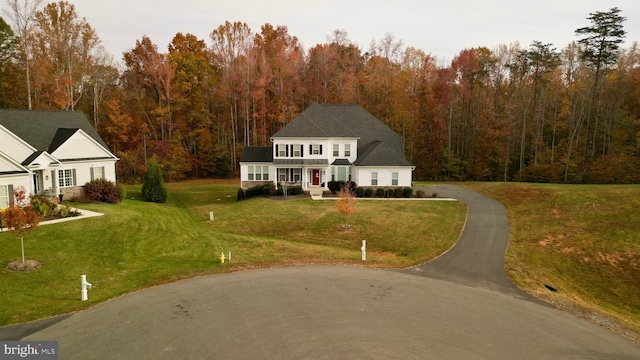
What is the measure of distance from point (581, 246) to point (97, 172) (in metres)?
36.1

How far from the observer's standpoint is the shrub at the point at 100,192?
93.8ft

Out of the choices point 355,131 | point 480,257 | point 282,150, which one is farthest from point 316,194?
point 480,257

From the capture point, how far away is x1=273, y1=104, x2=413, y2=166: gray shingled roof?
123 ft

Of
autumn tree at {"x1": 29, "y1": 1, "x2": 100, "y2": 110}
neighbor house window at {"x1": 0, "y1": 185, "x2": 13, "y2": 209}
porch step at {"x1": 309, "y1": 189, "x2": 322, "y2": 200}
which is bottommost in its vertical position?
porch step at {"x1": 309, "y1": 189, "x2": 322, "y2": 200}

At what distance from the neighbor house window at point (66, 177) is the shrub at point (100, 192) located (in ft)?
3.28

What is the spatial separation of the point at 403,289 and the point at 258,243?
10307 millimetres

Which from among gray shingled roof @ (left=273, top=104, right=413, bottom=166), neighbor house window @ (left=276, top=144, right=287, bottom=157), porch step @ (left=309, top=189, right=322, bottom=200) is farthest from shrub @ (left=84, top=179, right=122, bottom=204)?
porch step @ (left=309, top=189, right=322, bottom=200)

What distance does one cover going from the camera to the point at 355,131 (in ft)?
140

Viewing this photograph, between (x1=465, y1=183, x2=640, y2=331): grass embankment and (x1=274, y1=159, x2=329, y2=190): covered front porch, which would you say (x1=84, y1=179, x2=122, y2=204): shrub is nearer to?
(x1=274, y1=159, x2=329, y2=190): covered front porch

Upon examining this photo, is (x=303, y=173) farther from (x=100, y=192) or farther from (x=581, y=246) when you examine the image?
(x=581, y=246)

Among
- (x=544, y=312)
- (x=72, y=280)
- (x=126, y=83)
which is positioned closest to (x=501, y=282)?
(x=544, y=312)

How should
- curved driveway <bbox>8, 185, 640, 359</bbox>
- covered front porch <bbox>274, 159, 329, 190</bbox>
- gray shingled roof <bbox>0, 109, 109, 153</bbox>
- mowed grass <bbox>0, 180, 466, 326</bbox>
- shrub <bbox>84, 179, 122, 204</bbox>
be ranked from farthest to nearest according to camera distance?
covered front porch <bbox>274, 159, 329, 190</bbox>, shrub <bbox>84, 179, 122, 204</bbox>, gray shingled roof <bbox>0, 109, 109, 153</bbox>, mowed grass <bbox>0, 180, 466, 326</bbox>, curved driveway <bbox>8, 185, 640, 359</bbox>

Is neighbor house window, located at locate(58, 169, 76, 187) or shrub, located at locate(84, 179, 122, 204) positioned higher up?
neighbor house window, located at locate(58, 169, 76, 187)

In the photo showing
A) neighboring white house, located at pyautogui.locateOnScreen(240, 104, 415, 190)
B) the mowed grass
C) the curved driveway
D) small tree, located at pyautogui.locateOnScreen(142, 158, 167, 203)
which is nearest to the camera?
the curved driveway
